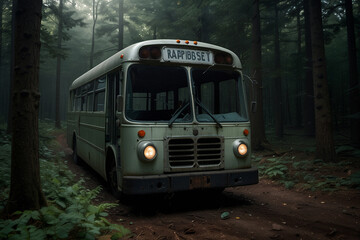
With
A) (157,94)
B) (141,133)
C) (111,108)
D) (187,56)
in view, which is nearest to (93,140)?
(111,108)

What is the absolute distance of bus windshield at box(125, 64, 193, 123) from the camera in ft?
18.0

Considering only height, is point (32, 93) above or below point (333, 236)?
above

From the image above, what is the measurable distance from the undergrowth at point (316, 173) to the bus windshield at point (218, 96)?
2939 mm

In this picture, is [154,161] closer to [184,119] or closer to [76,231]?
[184,119]

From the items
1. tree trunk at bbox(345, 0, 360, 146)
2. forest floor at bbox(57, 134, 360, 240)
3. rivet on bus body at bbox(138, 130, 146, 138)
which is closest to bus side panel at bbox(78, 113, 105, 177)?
forest floor at bbox(57, 134, 360, 240)

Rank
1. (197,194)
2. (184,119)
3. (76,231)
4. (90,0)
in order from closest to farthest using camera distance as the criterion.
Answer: (76,231) → (184,119) → (197,194) → (90,0)

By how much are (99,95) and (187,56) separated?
302 cm

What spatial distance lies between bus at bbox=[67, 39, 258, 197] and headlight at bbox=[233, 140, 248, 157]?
2cm

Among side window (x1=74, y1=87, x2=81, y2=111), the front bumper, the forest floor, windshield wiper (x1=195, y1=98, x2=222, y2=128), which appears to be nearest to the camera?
the forest floor

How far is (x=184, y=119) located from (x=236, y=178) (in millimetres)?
1524

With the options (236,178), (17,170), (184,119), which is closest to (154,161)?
(184,119)

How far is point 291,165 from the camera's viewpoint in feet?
32.1

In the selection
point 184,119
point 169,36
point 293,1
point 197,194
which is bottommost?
point 197,194

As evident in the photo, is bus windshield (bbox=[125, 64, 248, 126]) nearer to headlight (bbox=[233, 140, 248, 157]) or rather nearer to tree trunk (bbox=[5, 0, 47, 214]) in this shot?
headlight (bbox=[233, 140, 248, 157])
